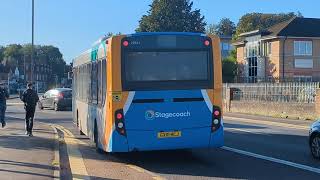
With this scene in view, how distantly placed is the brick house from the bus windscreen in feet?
176

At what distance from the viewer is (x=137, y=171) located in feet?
39.4

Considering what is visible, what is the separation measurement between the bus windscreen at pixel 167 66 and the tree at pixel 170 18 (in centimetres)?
8377

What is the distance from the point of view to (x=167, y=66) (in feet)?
42.3

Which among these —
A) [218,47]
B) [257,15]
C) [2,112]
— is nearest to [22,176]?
[218,47]

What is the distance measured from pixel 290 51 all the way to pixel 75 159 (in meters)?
56.9

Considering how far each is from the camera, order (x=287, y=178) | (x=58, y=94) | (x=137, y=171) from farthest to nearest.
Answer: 1. (x=58, y=94)
2. (x=137, y=171)
3. (x=287, y=178)

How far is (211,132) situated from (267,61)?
59.0 meters

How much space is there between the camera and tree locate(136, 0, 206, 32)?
322ft

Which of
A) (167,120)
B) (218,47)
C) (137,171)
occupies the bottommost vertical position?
(137,171)

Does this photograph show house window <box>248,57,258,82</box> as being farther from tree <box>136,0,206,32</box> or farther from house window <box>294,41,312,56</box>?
tree <box>136,0,206,32</box>

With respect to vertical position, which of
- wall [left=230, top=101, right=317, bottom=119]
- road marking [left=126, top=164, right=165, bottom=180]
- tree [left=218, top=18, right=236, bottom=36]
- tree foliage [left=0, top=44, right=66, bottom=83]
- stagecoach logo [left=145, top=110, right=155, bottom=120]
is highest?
tree [left=218, top=18, right=236, bottom=36]

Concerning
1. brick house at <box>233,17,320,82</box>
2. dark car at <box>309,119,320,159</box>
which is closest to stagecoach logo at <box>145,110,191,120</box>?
dark car at <box>309,119,320,159</box>

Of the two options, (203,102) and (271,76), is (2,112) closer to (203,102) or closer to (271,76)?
(203,102)

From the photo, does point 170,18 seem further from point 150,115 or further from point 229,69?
point 150,115
